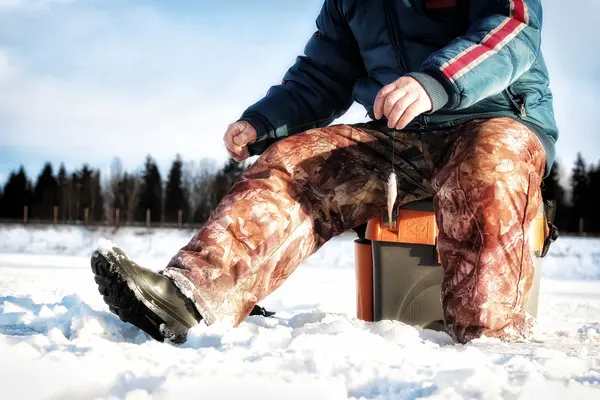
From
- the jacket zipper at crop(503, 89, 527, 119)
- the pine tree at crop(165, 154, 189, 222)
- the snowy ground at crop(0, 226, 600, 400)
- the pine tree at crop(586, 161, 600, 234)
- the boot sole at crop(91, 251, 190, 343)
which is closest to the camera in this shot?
the snowy ground at crop(0, 226, 600, 400)

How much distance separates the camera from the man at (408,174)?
145 cm

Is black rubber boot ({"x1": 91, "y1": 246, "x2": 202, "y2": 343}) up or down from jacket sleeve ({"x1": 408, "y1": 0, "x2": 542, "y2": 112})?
down

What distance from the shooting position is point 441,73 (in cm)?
150

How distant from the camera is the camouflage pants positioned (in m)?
1.46

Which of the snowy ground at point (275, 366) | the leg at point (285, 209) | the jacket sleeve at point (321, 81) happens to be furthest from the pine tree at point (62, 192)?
the snowy ground at point (275, 366)

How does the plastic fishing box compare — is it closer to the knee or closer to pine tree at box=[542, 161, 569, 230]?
the knee

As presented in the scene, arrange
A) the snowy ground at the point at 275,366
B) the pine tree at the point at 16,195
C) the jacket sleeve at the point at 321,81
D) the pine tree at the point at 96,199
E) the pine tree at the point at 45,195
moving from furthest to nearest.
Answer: the pine tree at the point at 16,195
the pine tree at the point at 45,195
the pine tree at the point at 96,199
the jacket sleeve at the point at 321,81
the snowy ground at the point at 275,366

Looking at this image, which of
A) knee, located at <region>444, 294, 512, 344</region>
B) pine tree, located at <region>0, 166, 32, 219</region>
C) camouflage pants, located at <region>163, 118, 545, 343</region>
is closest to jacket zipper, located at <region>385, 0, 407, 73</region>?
camouflage pants, located at <region>163, 118, 545, 343</region>

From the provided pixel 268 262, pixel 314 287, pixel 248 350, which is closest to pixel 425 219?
pixel 268 262

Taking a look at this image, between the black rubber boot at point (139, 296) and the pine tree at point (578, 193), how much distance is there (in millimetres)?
27347

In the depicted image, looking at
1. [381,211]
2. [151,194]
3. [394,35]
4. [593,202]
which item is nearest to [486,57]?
[394,35]

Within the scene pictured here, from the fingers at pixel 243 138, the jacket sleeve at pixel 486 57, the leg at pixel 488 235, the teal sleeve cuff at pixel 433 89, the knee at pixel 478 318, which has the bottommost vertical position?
the knee at pixel 478 318

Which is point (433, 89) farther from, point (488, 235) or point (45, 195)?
point (45, 195)

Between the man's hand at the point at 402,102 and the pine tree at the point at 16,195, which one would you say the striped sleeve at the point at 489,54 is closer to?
the man's hand at the point at 402,102
